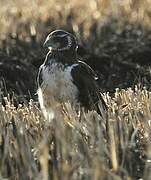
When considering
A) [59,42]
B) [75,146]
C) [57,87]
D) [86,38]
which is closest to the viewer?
[75,146]

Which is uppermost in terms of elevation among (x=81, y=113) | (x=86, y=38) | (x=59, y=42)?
(x=59, y=42)

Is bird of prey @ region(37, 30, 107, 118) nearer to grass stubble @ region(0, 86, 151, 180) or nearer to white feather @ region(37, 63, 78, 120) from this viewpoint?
white feather @ region(37, 63, 78, 120)

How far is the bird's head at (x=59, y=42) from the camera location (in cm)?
704

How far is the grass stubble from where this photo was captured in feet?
14.9

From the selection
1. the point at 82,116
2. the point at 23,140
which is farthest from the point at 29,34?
the point at 23,140

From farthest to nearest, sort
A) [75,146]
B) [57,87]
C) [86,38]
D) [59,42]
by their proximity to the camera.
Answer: [86,38], [59,42], [57,87], [75,146]

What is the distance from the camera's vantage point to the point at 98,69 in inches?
370

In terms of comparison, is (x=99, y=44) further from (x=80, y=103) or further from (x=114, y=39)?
(x=80, y=103)

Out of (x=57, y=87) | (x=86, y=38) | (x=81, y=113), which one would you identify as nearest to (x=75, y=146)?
(x=81, y=113)

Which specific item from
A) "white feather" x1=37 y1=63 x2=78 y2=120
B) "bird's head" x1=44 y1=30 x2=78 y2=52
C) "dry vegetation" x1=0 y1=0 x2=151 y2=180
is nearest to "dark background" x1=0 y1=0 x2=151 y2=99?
"dry vegetation" x1=0 y1=0 x2=151 y2=180

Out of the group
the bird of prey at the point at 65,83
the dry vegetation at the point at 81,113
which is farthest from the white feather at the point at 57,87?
the dry vegetation at the point at 81,113

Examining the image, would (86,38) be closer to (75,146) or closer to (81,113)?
(81,113)

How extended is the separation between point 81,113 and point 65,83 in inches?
16.7

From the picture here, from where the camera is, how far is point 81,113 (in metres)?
6.30
